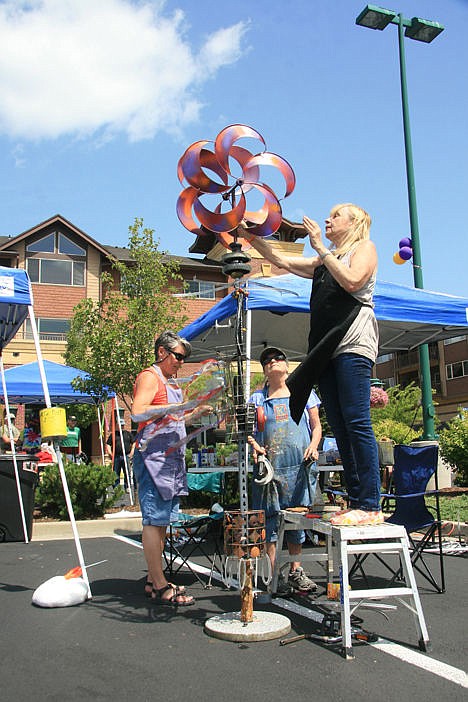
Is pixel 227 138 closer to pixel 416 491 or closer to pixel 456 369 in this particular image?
pixel 416 491

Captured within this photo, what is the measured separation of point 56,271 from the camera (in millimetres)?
31734

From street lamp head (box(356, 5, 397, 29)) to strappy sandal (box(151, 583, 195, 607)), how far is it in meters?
11.5

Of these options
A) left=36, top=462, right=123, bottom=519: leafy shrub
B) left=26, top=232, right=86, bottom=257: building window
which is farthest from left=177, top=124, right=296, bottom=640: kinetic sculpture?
left=26, top=232, right=86, bottom=257: building window

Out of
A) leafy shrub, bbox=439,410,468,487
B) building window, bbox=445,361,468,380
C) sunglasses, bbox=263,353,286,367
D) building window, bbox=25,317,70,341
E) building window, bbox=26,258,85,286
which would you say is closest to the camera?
sunglasses, bbox=263,353,286,367

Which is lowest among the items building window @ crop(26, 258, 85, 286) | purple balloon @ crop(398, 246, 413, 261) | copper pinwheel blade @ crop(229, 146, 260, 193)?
copper pinwheel blade @ crop(229, 146, 260, 193)

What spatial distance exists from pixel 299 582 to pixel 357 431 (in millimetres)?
1753

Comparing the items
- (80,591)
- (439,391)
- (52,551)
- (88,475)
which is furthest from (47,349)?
(439,391)

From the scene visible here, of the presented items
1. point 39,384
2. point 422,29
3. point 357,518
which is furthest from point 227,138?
point 39,384

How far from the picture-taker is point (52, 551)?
6941mm

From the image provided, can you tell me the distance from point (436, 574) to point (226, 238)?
3.37m

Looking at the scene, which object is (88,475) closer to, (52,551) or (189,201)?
(52,551)

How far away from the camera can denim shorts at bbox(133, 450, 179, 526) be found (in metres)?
4.28

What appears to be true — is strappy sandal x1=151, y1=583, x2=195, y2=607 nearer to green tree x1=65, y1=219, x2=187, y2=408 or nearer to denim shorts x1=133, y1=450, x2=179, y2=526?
denim shorts x1=133, y1=450, x2=179, y2=526

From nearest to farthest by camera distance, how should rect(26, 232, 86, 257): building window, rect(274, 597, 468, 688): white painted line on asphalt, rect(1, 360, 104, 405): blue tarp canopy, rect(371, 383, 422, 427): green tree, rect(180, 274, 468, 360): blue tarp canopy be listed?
rect(274, 597, 468, 688): white painted line on asphalt
rect(180, 274, 468, 360): blue tarp canopy
rect(1, 360, 104, 405): blue tarp canopy
rect(371, 383, 422, 427): green tree
rect(26, 232, 86, 257): building window
